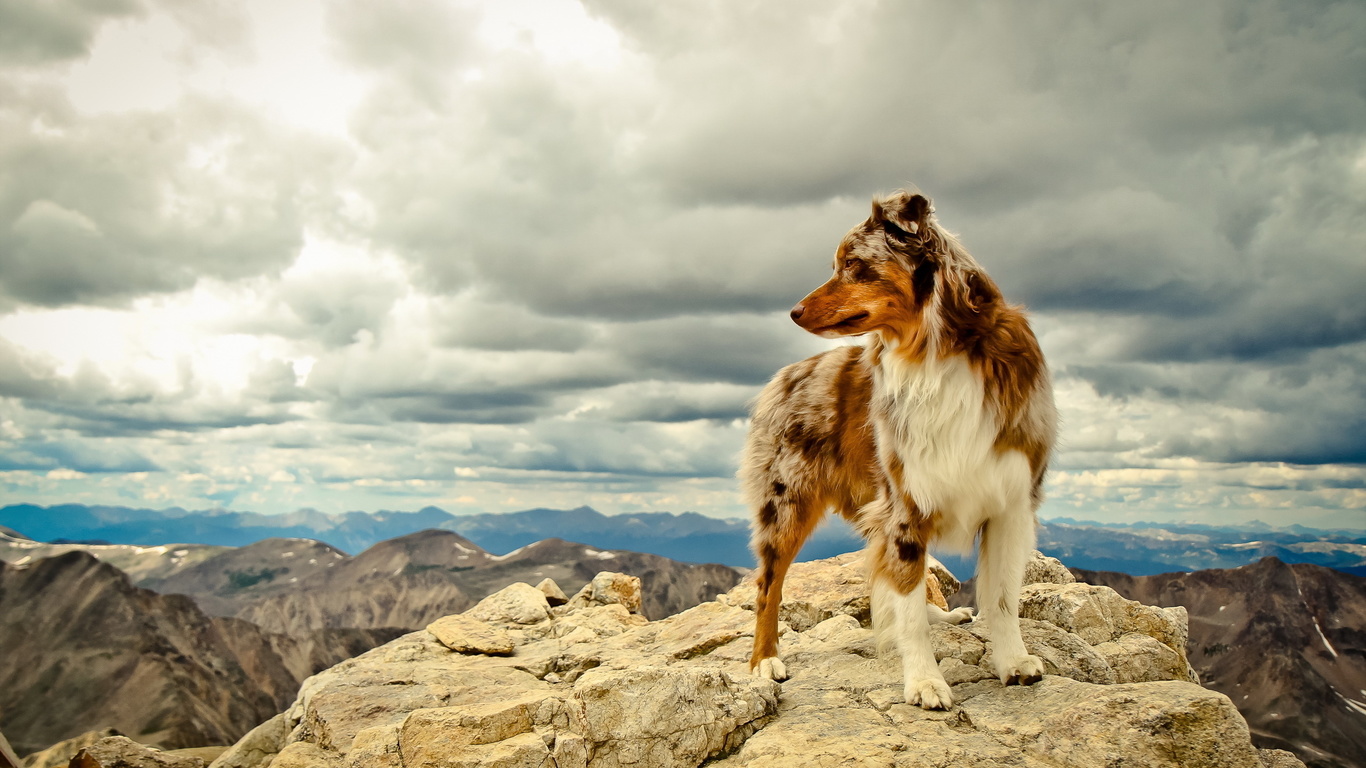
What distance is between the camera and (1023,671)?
6816 millimetres

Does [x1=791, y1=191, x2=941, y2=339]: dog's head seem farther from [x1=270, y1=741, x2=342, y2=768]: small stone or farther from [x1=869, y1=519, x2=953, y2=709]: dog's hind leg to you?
[x1=270, y1=741, x2=342, y2=768]: small stone

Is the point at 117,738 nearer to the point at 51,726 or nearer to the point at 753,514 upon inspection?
the point at 753,514

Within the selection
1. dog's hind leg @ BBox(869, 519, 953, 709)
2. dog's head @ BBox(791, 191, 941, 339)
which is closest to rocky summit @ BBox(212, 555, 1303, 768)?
dog's hind leg @ BBox(869, 519, 953, 709)

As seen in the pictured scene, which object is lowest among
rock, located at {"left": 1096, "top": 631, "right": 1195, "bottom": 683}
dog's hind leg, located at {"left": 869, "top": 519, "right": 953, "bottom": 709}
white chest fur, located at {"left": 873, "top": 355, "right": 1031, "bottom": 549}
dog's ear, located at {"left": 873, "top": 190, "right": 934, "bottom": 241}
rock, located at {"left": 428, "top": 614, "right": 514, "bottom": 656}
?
rock, located at {"left": 428, "top": 614, "right": 514, "bottom": 656}

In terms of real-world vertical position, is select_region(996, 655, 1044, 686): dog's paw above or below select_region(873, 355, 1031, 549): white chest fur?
below

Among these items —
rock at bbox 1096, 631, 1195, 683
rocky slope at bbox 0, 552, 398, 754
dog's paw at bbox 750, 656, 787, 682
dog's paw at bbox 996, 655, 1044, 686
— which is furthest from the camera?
rocky slope at bbox 0, 552, 398, 754

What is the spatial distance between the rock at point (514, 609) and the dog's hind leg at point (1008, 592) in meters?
9.59

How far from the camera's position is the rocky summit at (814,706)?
5.66 meters

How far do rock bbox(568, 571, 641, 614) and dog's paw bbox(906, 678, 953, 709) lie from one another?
9.38m

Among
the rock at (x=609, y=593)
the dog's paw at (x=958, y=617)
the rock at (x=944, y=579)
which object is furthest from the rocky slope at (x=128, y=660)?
the dog's paw at (x=958, y=617)

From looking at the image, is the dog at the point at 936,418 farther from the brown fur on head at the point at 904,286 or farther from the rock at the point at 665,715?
the rock at the point at 665,715

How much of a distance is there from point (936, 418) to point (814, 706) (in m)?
2.85

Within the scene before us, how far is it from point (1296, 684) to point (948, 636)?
23885cm

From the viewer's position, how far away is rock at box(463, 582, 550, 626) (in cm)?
1445
